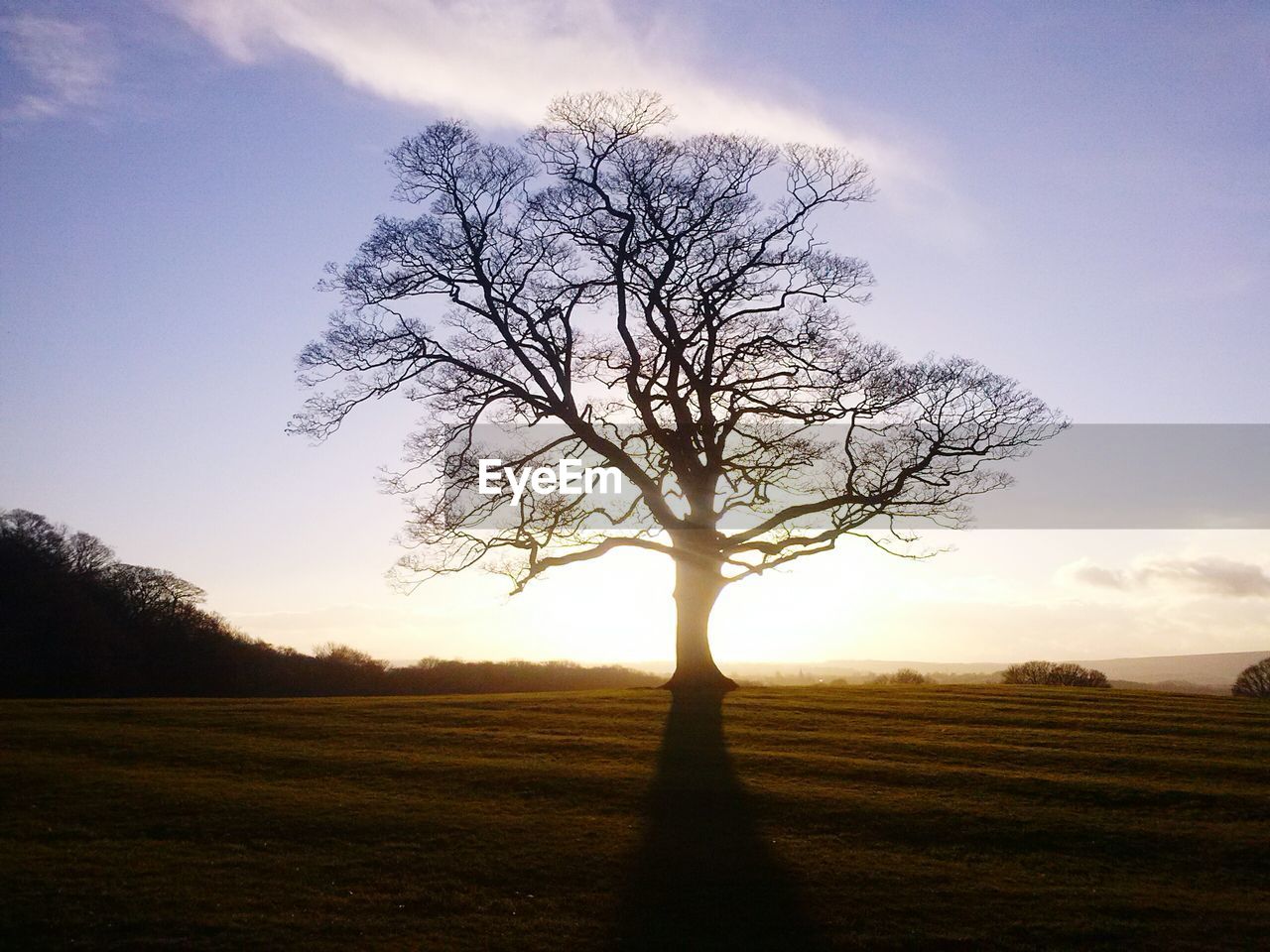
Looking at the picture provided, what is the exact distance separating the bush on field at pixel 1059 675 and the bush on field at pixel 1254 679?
256 inches

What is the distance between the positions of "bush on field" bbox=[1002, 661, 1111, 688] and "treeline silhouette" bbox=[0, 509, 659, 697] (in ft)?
A: 43.9

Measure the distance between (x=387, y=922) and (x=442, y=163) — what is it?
22.6m

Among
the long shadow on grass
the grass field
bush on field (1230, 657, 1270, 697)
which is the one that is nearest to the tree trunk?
the grass field

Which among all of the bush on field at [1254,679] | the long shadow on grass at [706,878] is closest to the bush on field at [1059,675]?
the bush on field at [1254,679]

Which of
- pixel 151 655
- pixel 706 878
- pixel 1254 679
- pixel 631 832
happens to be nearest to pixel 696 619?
pixel 631 832

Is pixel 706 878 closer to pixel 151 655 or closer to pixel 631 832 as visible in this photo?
pixel 631 832

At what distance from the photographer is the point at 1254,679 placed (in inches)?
1410

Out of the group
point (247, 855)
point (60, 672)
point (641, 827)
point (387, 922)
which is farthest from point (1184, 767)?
point (60, 672)

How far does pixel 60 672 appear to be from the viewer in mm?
44062

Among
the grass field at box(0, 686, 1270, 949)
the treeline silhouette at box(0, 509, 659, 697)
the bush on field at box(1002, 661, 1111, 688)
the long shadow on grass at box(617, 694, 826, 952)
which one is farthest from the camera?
the treeline silhouette at box(0, 509, 659, 697)

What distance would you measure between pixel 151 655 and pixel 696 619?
35528 mm

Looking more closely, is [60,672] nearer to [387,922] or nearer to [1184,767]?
[387,922]

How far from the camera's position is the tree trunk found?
2747 centimetres

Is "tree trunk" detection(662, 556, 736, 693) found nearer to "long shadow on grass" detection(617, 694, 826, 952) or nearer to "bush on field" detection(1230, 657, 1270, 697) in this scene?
"long shadow on grass" detection(617, 694, 826, 952)
